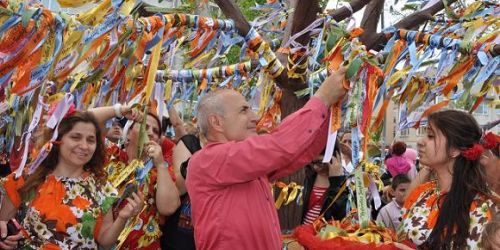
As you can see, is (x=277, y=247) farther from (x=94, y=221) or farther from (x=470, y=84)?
(x=470, y=84)

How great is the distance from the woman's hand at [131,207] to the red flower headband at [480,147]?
1.49 meters

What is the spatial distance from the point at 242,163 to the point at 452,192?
910mm

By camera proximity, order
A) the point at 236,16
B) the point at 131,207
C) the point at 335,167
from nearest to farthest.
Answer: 1. the point at 131,207
2. the point at 236,16
3. the point at 335,167

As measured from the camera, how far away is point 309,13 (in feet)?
10.6

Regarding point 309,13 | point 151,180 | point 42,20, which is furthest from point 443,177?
point 42,20

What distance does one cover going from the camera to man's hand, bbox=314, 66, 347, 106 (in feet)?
6.06

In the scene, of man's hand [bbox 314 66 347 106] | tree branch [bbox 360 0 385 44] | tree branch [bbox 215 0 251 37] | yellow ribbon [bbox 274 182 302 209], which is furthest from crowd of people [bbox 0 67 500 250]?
tree branch [bbox 360 0 385 44]

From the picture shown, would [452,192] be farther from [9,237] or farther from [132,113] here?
[9,237]

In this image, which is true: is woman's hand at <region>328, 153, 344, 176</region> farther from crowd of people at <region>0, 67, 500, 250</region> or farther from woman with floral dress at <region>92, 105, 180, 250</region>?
woman with floral dress at <region>92, 105, 180, 250</region>

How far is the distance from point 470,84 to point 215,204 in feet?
5.31

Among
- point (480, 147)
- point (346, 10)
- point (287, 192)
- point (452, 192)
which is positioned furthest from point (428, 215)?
point (346, 10)

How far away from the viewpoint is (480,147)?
90.0 inches

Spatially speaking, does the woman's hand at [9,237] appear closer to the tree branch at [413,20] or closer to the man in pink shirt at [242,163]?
the man in pink shirt at [242,163]

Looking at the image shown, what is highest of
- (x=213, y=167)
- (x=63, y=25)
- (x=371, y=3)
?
(x=371, y=3)
